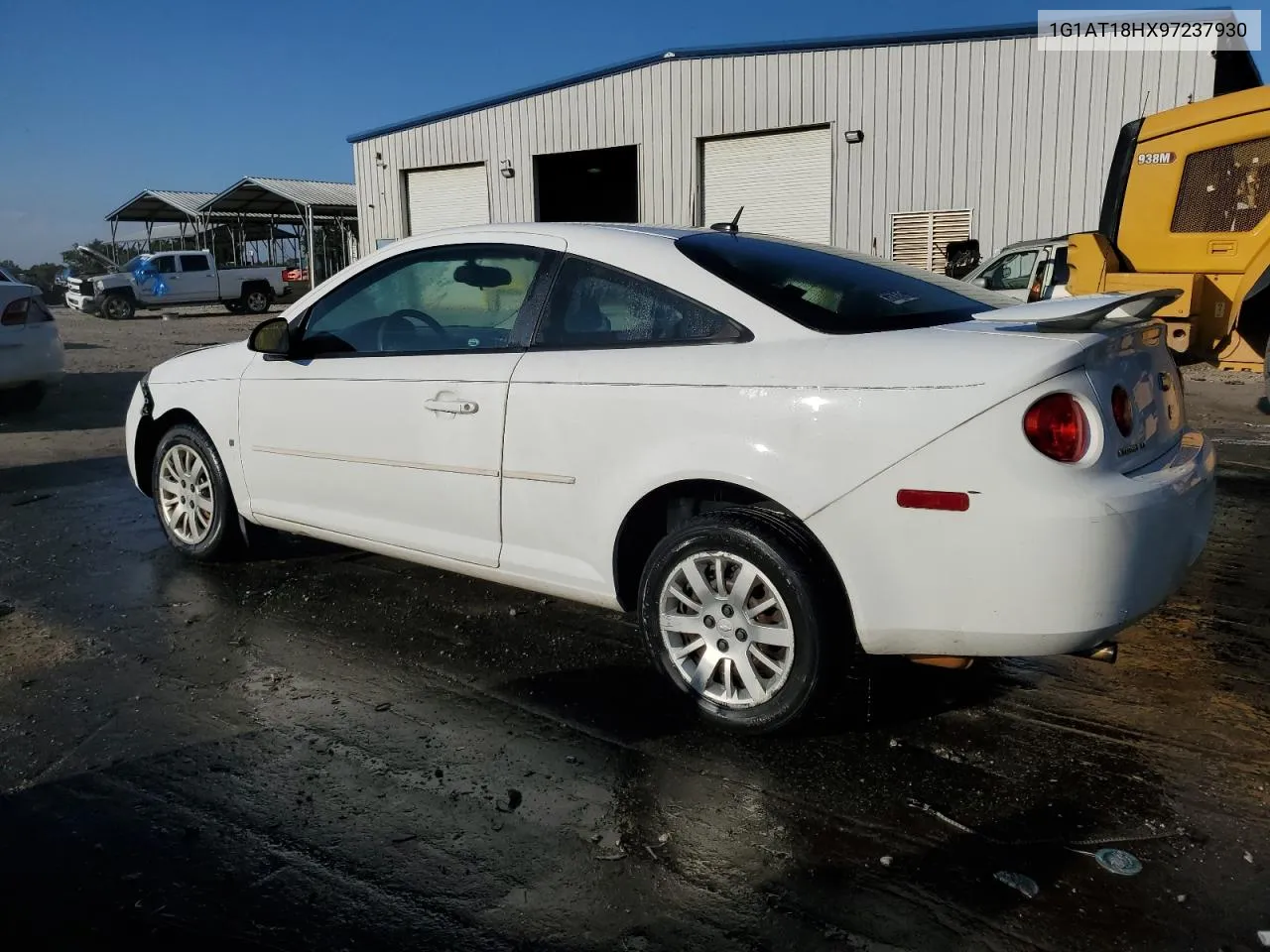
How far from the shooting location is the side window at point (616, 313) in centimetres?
340

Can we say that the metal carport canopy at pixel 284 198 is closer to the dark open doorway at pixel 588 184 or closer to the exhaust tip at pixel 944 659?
the dark open doorway at pixel 588 184

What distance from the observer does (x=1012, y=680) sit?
12.4 feet

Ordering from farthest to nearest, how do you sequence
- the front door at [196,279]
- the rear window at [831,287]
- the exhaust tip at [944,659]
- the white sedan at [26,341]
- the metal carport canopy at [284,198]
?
the metal carport canopy at [284,198] < the front door at [196,279] < the white sedan at [26,341] < the rear window at [831,287] < the exhaust tip at [944,659]

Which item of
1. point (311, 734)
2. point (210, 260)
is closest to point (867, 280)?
point (311, 734)

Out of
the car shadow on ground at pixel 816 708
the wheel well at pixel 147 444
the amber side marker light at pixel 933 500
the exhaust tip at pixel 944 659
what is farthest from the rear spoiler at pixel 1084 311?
the wheel well at pixel 147 444

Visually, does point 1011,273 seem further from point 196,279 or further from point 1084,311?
point 196,279

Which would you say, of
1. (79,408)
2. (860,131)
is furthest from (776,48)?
(79,408)

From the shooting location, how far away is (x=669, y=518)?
357cm

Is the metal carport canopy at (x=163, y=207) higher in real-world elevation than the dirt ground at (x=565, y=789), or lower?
higher

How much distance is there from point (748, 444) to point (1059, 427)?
87 cm

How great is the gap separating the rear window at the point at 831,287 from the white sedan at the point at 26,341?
324 inches

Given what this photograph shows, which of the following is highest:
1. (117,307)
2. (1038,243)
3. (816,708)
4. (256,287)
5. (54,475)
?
(256,287)

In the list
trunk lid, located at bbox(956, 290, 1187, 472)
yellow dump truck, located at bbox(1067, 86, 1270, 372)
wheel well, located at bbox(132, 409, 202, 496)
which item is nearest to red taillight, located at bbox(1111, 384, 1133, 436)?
trunk lid, located at bbox(956, 290, 1187, 472)

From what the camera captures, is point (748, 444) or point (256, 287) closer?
point (748, 444)
